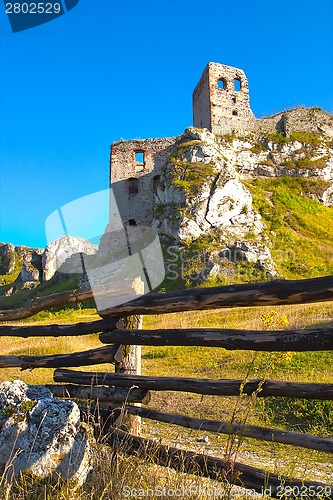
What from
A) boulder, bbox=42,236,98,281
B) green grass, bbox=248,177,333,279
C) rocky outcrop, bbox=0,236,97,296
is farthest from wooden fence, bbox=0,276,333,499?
boulder, bbox=42,236,98,281

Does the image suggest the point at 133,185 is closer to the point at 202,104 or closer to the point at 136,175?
the point at 136,175

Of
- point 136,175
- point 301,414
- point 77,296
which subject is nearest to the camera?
point 77,296

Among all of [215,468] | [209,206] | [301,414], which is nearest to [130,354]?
[215,468]

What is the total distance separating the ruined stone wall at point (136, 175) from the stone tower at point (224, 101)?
369cm

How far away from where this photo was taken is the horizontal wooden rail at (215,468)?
2.92m

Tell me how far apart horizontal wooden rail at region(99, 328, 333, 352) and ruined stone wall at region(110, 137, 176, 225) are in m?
25.8

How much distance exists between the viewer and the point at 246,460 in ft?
15.7

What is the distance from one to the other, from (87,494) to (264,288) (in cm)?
207

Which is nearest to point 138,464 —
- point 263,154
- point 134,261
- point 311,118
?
point 134,261

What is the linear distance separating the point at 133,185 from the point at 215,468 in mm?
29089

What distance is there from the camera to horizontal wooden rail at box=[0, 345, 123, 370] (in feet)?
14.5

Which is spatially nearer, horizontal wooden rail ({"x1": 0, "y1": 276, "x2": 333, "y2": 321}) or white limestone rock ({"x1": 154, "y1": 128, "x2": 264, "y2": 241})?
horizontal wooden rail ({"x1": 0, "y1": 276, "x2": 333, "y2": 321})

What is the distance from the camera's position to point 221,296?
3602 mm

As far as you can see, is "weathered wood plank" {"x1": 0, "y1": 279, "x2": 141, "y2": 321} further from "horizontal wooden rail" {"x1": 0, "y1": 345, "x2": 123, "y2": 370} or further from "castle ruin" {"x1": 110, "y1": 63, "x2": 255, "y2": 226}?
"castle ruin" {"x1": 110, "y1": 63, "x2": 255, "y2": 226}
